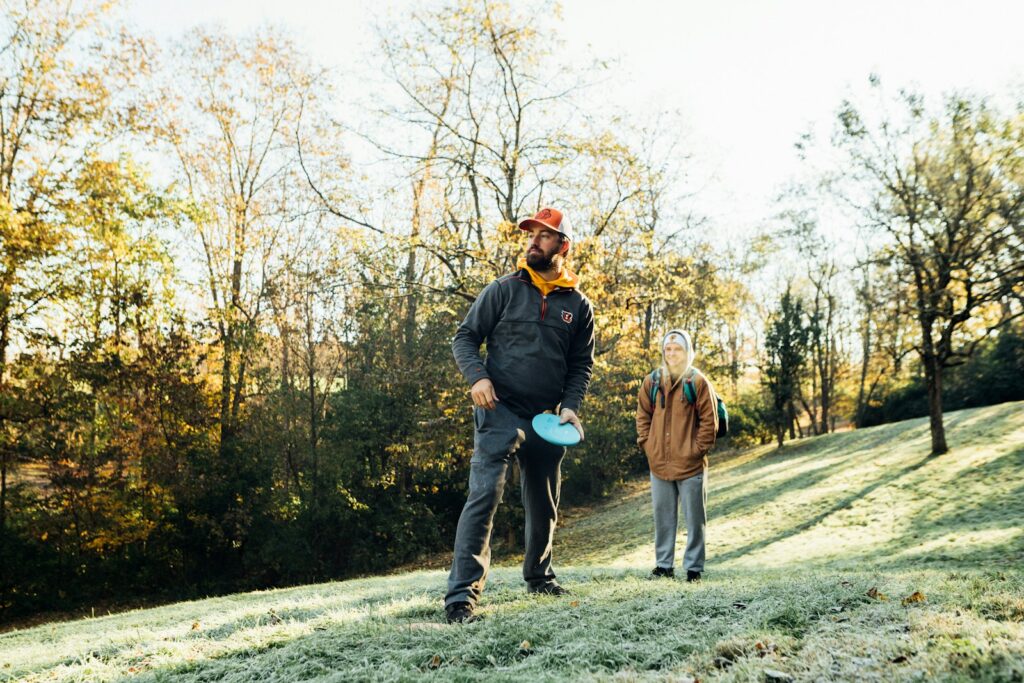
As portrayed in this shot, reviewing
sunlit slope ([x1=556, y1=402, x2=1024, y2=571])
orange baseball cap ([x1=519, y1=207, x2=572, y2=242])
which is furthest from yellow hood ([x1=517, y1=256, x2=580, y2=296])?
sunlit slope ([x1=556, y1=402, x2=1024, y2=571])

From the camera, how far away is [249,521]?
17.5 m

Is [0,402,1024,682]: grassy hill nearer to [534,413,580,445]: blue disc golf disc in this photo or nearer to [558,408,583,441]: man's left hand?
[534,413,580,445]: blue disc golf disc

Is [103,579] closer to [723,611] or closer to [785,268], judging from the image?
[723,611]

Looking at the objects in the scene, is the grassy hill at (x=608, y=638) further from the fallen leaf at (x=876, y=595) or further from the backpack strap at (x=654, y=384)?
the backpack strap at (x=654, y=384)

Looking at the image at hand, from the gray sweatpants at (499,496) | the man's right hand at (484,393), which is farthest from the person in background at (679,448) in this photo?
the man's right hand at (484,393)

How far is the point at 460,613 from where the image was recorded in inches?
150

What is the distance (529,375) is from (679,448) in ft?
8.76

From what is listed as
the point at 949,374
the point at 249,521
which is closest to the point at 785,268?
the point at 949,374

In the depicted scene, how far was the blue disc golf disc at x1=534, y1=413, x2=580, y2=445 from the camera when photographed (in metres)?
4.15

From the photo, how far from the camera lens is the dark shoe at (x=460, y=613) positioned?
374 centimetres

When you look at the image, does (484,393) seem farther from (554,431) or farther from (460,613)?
(460,613)

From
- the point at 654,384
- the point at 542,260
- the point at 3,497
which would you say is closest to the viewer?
the point at 542,260

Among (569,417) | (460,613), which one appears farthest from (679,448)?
(460,613)

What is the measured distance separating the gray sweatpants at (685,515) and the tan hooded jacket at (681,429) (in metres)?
0.11
